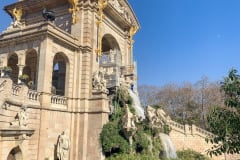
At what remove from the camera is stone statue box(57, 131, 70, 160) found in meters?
16.3

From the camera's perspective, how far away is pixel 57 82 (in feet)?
73.6

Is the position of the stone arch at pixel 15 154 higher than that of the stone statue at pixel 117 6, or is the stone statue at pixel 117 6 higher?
the stone statue at pixel 117 6

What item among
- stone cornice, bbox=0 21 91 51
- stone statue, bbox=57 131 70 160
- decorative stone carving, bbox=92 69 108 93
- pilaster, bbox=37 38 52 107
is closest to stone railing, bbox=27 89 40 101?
pilaster, bbox=37 38 52 107

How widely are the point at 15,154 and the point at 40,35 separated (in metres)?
7.52

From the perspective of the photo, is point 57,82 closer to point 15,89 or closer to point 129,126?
point 129,126

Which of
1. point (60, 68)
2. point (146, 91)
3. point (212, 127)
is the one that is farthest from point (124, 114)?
point (146, 91)

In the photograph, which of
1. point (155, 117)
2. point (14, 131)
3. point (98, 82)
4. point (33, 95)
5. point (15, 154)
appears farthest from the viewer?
point (155, 117)

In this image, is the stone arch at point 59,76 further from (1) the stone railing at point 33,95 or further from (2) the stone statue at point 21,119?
(2) the stone statue at point 21,119

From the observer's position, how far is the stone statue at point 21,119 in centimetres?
1268

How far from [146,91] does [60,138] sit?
34674 millimetres

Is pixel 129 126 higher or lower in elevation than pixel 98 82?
lower

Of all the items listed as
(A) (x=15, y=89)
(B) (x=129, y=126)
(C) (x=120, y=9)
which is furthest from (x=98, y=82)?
(C) (x=120, y=9)

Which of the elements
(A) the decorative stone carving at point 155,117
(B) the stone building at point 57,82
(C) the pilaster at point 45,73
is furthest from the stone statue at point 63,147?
(A) the decorative stone carving at point 155,117

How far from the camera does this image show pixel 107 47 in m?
27.1
